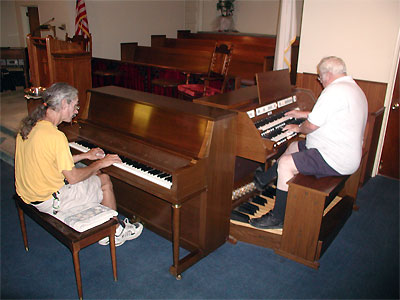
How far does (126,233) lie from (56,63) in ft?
8.24

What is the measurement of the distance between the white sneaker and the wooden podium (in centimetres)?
227

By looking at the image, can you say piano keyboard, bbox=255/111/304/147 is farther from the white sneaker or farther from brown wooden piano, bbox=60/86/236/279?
the white sneaker

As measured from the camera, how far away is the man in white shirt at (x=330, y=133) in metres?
2.70

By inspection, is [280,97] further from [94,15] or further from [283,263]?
[94,15]

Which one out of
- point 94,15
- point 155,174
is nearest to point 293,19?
point 155,174

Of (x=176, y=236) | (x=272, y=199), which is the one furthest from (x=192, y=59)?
(x=176, y=236)

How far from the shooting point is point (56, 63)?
14.2ft

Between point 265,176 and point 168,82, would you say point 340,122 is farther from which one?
point 168,82

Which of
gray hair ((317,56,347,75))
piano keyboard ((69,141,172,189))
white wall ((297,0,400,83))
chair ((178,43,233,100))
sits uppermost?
white wall ((297,0,400,83))

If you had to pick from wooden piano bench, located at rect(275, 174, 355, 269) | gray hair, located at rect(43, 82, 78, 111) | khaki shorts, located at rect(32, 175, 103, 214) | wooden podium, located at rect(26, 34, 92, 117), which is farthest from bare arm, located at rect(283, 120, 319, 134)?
wooden podium, located at rect(26, 34, 92, 117)

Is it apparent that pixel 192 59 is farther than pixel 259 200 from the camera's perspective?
Yes

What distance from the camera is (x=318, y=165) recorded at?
2.84 m

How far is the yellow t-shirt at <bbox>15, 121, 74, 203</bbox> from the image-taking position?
2.20 m

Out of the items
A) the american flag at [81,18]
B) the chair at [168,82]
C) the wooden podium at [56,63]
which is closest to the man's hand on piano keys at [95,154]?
the wooden podium at [56,63]
